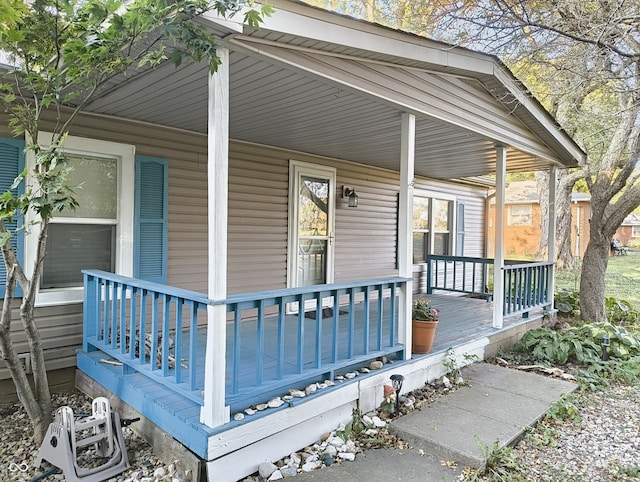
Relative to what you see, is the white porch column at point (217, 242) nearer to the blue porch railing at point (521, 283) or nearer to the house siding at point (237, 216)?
the house siding at point (237, 216)

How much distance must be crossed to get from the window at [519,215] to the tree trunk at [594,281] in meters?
14.2

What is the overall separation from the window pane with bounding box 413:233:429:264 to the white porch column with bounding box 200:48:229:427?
235 inches

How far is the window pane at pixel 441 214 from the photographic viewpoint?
328 inches

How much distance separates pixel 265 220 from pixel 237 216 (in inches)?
16.3

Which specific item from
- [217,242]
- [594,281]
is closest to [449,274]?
[594,281]

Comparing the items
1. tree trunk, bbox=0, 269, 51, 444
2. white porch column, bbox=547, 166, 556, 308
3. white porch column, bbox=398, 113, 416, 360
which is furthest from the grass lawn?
tree trunk, bbox=0, 269, 51, 444

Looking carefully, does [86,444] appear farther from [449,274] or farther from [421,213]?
[449,274]

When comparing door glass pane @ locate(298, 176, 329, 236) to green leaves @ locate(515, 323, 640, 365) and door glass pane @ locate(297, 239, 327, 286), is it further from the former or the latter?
green leaves @ locate(515, 323, 640, 365)

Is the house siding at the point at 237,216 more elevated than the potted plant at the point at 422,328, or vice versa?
the house siding at the point at 237,216

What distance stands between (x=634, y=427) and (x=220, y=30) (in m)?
4.23

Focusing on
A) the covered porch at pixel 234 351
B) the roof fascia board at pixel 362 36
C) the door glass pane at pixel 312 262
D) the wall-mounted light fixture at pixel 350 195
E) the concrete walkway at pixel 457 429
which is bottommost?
the concrete walkway at pixel 457 429

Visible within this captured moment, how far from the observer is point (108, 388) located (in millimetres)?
3373

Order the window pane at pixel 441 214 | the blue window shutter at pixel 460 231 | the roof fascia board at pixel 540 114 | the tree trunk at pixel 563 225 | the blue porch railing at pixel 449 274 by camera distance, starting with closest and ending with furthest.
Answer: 1. the roof fascia board at pixel 540 114
2. the blue porch railing at pixel 449 274
3. the window pane at pixel 441 214
4. the blue window shutter at pixel 460 231
5. the tree trunk at pixel 563 225

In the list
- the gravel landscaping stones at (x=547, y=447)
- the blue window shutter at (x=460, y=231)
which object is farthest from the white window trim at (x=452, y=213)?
the gravel landscaping stones at (x=547, y=447)
